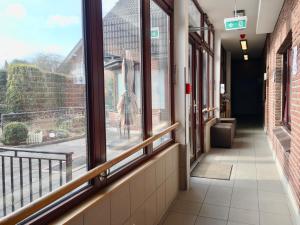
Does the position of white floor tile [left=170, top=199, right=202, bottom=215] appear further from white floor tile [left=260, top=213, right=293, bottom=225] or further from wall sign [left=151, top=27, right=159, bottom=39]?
wall sign [left=151, top=27, right=159, bottom=39]

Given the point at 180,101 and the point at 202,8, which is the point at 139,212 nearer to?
the point at 180,101

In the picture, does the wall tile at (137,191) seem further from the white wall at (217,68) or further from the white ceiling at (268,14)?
the white wall at (217,68)

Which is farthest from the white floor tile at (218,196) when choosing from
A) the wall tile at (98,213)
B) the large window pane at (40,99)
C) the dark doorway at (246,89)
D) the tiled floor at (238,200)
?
the dark doorway at (246,89)

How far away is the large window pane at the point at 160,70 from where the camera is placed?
2934 mm

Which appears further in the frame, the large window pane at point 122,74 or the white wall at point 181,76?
the white wall at point 181,76

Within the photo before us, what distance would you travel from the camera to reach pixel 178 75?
3.38 m

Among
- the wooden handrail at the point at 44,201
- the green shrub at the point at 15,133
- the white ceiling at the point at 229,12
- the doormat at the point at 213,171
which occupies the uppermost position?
the white ceiling at the point at 229,12

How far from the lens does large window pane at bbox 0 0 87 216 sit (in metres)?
1.22

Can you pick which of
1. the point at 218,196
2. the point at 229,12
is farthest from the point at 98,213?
the point at 229,12

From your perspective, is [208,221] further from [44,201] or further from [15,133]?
[15,133]

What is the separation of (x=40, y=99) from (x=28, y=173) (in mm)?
395

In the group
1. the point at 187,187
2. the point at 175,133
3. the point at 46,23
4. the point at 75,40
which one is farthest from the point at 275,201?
the point at 46,23

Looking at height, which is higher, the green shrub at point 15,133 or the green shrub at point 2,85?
the green shrub at point 2,85

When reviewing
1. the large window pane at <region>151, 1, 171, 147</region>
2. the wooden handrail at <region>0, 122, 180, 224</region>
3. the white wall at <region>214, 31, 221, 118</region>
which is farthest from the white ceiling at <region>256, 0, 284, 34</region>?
the wooden handrail at <region>0, 122, 180, 224</region>
